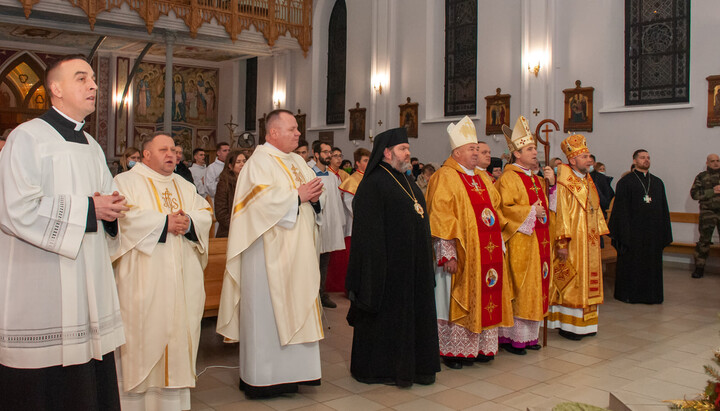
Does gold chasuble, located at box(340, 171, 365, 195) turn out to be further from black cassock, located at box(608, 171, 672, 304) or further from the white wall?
the white wall

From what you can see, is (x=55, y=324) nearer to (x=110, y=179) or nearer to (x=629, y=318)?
(x=110, y=179)

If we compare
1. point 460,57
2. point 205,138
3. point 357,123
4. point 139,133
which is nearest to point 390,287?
point 460,57

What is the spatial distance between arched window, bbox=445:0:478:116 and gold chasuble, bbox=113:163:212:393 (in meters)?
11.3

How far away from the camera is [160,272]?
4.02 m

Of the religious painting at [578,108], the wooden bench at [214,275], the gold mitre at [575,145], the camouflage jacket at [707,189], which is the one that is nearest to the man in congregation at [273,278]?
the wooden bench at [214,275]

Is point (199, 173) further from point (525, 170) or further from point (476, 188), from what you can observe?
point (476, 188)

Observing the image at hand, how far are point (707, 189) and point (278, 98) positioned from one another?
1353cm

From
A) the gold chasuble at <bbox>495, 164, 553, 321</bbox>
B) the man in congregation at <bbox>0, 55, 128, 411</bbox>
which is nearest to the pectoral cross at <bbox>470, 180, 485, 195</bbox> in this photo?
the gold chasuble at <bbox>495, 164, 553, 321</bbox>

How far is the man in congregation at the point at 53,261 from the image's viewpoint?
9.27 feet

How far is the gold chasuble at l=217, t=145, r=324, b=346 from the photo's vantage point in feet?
14.5

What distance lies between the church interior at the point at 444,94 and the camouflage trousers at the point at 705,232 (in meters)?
0.33

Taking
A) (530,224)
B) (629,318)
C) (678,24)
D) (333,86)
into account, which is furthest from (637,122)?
(333,86)

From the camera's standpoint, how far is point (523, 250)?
231 inches

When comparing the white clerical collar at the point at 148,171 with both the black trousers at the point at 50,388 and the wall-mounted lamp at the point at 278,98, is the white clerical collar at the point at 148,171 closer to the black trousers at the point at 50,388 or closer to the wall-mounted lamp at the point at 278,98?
the black trousers at the point at 50,388
